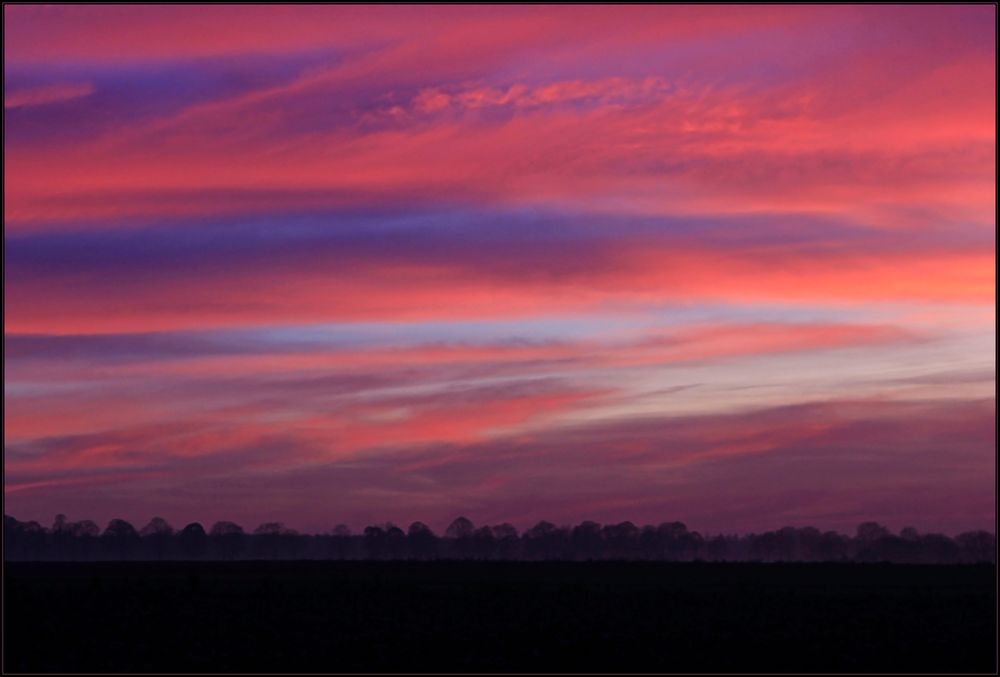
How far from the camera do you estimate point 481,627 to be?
5275 cm

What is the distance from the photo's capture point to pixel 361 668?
43.0m

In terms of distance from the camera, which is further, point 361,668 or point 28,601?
point 28,601

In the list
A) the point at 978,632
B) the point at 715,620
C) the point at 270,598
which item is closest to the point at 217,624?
the point at 270,598

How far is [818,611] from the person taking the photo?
59938mm

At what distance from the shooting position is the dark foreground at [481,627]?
44.4 metres

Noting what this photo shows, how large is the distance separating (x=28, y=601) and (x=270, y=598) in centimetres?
1056

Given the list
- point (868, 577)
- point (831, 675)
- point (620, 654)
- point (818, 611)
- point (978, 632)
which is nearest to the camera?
point (831, 675)

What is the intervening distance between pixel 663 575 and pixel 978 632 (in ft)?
150

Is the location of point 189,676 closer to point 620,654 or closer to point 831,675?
point 620,654

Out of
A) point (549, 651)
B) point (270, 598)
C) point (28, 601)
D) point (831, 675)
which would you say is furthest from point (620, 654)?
point (28, 601)

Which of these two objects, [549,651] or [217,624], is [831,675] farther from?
[217,624]

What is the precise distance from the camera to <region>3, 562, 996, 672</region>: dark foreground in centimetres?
4441

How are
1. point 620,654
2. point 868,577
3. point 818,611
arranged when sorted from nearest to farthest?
point 620,654 → point 818,611 → point 868,577

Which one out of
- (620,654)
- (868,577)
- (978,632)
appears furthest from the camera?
(868,577)
